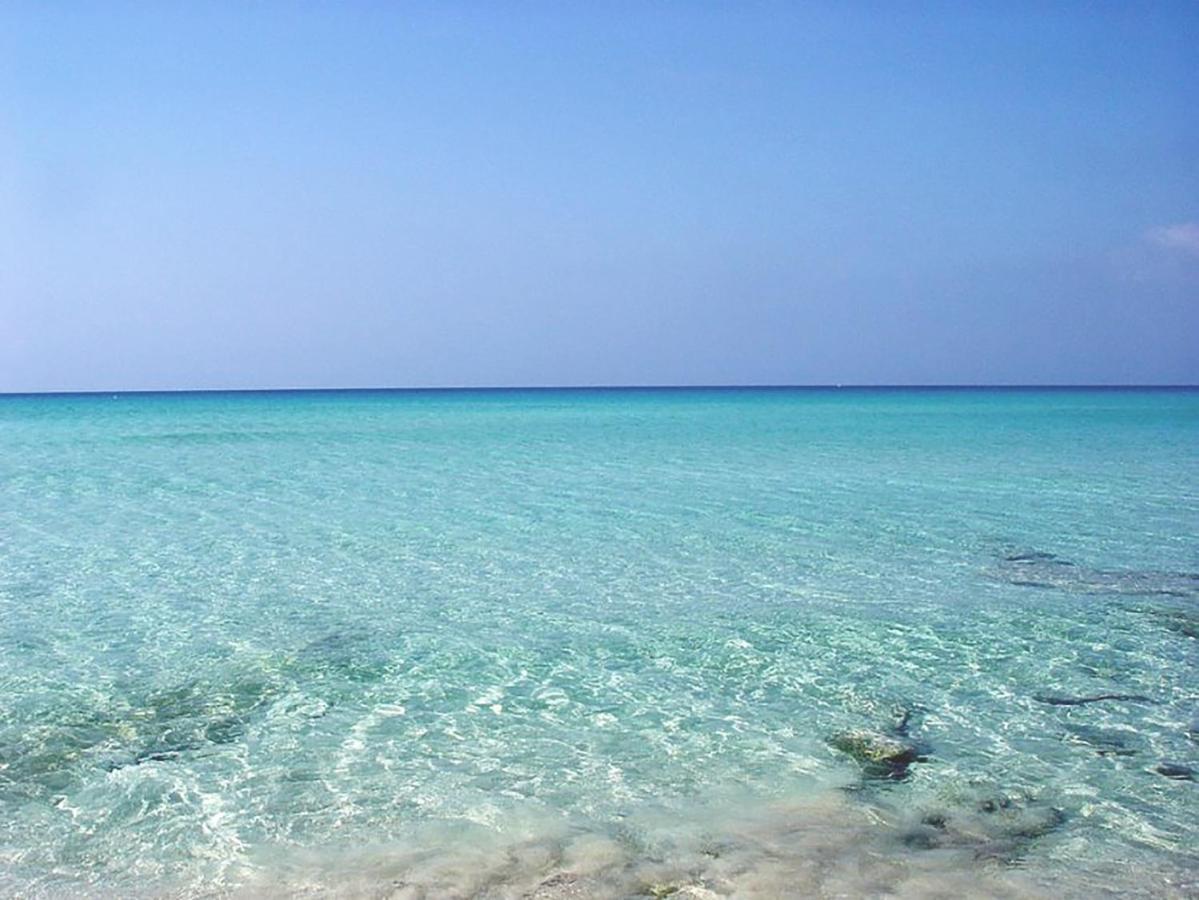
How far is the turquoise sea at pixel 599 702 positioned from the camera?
4.75 meters

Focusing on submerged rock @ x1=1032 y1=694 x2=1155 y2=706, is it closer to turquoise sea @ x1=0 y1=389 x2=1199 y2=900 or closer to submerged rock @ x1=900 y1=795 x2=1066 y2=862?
turquoise sea @ x1=0 y1=389 x2=1199 y2=900

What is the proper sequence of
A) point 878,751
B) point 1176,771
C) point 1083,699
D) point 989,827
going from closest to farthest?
point 989,827 → point 1176,771 → point 878,751 → point 1083,699

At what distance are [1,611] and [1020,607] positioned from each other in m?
9.46

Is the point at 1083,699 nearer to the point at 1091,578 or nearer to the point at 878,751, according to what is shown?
the point at 878,751

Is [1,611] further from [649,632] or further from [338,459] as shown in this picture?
[338,459]

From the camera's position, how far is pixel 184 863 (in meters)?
4.72

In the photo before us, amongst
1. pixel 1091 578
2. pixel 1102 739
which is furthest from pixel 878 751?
pixel 1091 578

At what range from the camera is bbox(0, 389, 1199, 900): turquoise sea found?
4.75 metres

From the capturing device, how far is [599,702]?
703 centimetres

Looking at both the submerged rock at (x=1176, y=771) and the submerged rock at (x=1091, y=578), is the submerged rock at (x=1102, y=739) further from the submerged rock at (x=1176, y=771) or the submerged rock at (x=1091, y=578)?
the submerged rock at (x=1091, y=578)

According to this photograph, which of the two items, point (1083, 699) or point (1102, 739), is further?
point (1083, 699)

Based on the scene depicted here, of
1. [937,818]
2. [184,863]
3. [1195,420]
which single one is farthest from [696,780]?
[1195,420]

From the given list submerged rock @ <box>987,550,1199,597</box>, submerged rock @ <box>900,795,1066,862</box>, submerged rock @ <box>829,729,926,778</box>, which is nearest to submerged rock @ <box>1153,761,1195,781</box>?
submerged rock @ <box>900,795,1066,862</box>

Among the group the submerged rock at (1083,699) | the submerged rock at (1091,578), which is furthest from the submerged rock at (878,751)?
the submerged rock at (1091,578)
